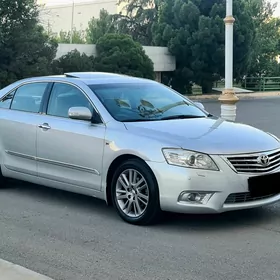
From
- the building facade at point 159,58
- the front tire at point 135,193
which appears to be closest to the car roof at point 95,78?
the front tire at point 135,193

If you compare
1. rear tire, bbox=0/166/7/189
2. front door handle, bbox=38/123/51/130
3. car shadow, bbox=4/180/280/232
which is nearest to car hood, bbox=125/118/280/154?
car shadow, bbox=4/180/280/232

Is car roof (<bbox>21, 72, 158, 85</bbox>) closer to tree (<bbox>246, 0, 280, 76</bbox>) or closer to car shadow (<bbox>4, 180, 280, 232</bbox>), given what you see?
car shadow (<bbox>4, 180, 280, 232</bbox>)

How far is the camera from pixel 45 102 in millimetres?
7230

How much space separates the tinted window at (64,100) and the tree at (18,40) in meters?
21.0

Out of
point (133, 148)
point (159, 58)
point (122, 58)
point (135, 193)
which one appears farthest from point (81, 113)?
point (159, 58)

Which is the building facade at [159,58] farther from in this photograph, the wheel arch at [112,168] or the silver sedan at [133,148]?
the wheel arch at [112,168]

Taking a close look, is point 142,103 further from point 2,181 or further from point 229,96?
point 229,96

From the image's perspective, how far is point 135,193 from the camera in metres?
5.98

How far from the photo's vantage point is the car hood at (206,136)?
5695 mm

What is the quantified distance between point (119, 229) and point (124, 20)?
45319 mm

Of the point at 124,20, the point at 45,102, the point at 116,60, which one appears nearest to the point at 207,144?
the point at 45,102

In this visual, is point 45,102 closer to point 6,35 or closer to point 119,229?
point 119,229

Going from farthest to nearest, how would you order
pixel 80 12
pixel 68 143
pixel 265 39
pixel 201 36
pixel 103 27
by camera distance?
pixel 80 12, pixel 103 27, pixel 265 39, pixel 201 36, pixel 68 143

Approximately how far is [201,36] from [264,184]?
3252 cm
